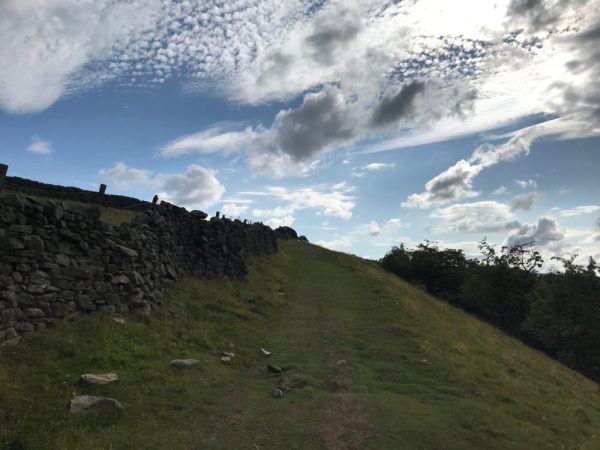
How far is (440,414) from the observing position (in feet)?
37.2

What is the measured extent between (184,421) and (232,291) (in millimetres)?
13681

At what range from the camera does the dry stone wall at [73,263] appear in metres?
11.9

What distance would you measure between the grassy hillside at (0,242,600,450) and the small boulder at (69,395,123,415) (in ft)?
0.78

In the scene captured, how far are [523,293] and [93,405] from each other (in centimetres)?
5585

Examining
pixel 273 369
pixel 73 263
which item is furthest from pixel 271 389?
pixel 73 263

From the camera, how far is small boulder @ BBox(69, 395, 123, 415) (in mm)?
9453

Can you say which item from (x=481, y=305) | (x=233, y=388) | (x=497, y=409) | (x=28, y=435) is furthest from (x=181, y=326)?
(x=481, y=305)

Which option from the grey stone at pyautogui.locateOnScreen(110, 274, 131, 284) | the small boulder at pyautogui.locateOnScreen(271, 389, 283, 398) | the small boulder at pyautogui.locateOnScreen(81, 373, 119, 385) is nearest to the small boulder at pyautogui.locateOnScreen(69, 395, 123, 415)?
the small boulder at pyautogui.locateOnScreen(81, 373, 119, 385)

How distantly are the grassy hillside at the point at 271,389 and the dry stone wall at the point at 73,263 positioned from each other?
643 millimetres

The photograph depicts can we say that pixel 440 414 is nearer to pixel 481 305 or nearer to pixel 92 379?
pixel 92 379

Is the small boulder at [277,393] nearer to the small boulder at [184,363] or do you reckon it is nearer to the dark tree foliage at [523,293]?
the small boulder at [184,363]

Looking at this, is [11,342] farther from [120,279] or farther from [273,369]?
[273,369]

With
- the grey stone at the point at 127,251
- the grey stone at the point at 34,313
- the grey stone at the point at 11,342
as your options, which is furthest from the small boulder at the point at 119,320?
the grey stone at the point at 11,342

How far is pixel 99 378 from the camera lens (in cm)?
1089
